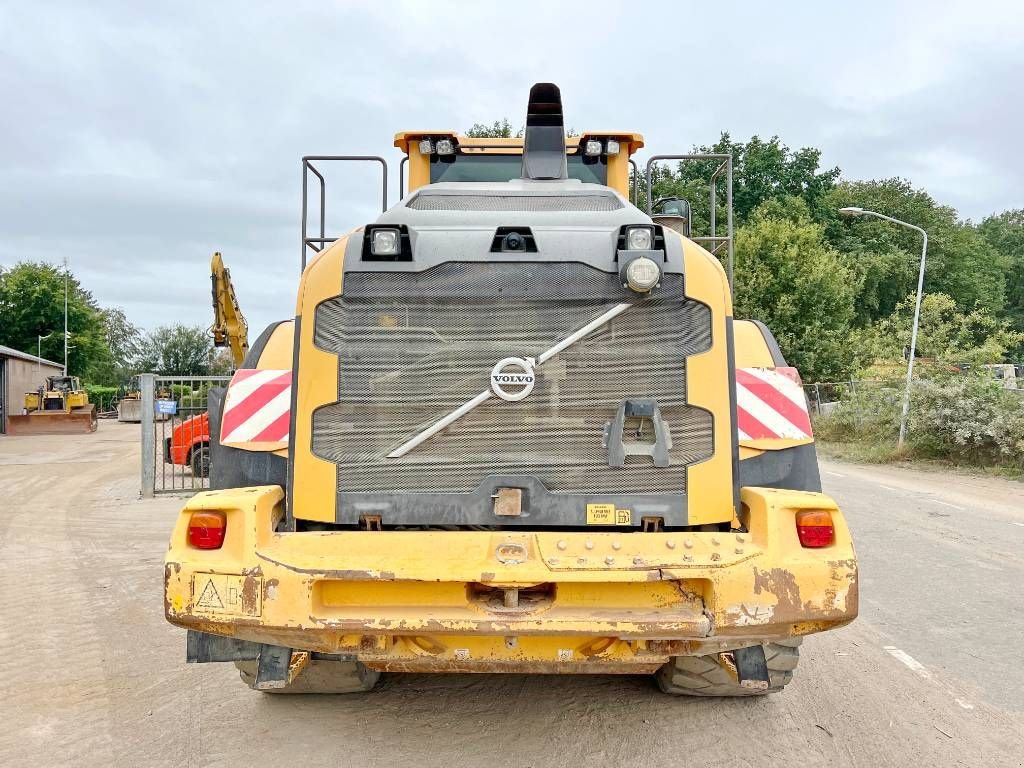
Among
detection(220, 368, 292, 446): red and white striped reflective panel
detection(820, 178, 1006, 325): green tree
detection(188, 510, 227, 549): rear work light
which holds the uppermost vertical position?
detection(820, 178, 1006, 325): green tree

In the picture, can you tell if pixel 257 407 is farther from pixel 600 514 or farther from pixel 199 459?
pixel 199 459

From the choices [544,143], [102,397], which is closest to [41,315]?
[102,397]

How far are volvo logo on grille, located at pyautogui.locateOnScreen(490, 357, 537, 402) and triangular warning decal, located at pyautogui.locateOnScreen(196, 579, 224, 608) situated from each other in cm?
127

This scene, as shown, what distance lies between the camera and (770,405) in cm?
341

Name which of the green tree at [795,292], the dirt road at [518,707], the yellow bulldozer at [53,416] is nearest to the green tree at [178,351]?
the yellow bulldozer at [53,416]

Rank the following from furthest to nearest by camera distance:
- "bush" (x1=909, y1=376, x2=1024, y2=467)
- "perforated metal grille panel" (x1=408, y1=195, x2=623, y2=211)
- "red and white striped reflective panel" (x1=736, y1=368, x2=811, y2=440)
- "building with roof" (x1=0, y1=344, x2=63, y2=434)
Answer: "building with roof" (x1=0, y1=344, x2=63, y2=434)
"bush" (x1=909, y1=376, x2=1024, y2=467)
"perforated metal grille panel" (x1=408, y1=195, x2=623, y2=211)
"red and white striped reflective panel" (x1=736, y1=368, x2=811, y2=440)

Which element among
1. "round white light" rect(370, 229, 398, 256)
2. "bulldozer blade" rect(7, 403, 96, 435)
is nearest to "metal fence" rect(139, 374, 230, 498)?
"round white light" rect(370, 229, 398, 256)

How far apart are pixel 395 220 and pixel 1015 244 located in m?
67.0

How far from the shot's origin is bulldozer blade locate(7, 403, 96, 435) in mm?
29984

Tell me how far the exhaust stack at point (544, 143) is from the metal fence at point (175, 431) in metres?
7.92

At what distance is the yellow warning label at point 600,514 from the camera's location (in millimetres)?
3131

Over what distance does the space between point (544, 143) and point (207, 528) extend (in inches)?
126

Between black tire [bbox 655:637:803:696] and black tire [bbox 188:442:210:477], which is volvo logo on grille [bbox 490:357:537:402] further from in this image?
black tire [bbox 188:442:210:477]

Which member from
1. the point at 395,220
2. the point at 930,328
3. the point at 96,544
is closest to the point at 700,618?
the point at 395,220
